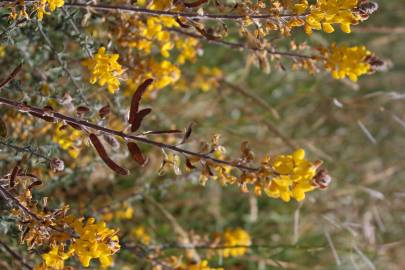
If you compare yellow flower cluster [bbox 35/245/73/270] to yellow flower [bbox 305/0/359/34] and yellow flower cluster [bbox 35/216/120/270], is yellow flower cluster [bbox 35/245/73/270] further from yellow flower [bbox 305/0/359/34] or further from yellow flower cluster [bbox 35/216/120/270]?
yellow flower [bbox 305/0/359/34]

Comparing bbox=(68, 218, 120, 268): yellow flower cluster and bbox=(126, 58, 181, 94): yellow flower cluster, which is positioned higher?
bbox=(126, 58, 181, 94): yellow flower cluster

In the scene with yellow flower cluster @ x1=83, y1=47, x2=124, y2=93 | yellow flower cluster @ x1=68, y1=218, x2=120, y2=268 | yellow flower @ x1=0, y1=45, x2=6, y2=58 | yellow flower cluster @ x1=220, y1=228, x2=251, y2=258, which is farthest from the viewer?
yellow flower cluster @ x1=220, y1=228, x2=251, y2=258

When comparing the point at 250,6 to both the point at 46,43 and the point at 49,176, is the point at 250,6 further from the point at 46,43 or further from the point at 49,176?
the point at 49,176

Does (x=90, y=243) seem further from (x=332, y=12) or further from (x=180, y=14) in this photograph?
(x=332, y=12)

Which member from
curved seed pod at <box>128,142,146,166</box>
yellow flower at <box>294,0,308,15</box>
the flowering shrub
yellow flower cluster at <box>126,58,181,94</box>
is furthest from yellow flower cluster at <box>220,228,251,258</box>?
yellow flower at <box>294,0,308,15</box>

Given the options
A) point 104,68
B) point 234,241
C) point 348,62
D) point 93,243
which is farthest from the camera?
point 234,241

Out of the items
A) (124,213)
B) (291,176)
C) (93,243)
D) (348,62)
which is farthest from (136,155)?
(124,213)

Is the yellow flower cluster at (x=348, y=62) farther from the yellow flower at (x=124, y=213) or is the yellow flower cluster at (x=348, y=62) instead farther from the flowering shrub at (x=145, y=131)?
the yellow flower at (x=124, y=213)

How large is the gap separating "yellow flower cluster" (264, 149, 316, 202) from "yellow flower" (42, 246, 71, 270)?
375 mm

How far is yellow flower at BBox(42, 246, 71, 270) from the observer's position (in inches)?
35.3

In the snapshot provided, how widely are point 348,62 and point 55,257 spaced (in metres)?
0.72

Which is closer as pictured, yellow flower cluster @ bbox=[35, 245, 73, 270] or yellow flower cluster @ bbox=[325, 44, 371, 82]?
yellow flower cluster @ bbox=[35, 245, 73, 270]

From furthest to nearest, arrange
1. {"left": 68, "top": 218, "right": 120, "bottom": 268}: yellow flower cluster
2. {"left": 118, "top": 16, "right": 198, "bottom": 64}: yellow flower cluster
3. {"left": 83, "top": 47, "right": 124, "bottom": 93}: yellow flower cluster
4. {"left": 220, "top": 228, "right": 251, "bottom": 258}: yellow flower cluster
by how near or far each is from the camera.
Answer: {"left": 220, "top": 228, "right": 251, "bottom": 258}: yellow flower cluster < {"left": 118, "top": 16, "right": 198, "bottom": 64}: yellow flower cluster < {"left": 83, "top": 47, "right": 124, "bottom": 93}: yellow flower cluster < {"left": 68, "top": 218, "right": 120, "bottom": 268}: yellow flower cluster

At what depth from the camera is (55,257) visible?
915 millimetres
